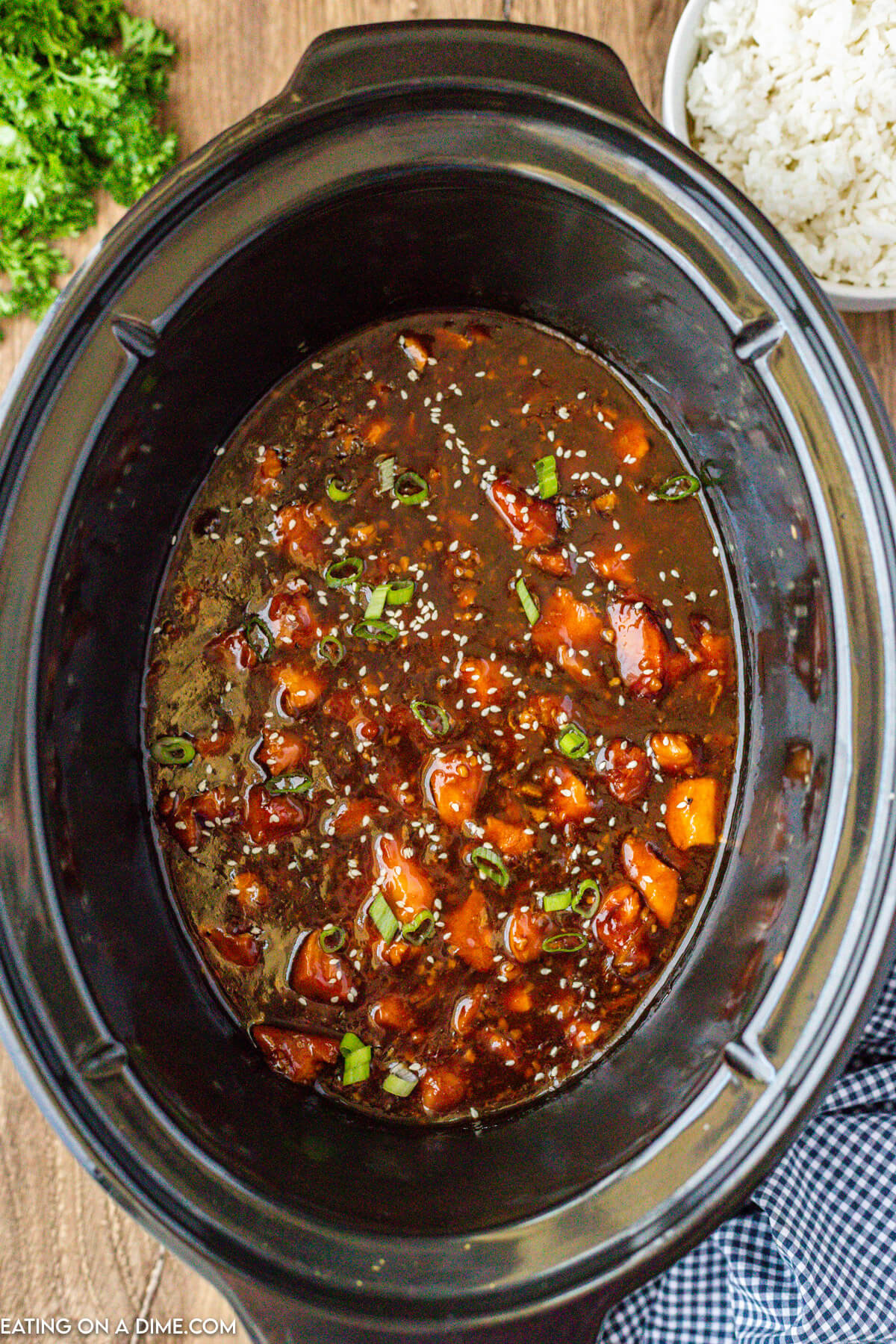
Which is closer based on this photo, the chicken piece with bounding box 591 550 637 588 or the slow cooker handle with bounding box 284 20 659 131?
the slow cooker handle with bounding box 284 20 659 131

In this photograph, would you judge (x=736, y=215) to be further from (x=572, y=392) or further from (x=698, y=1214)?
(x=698, y=1214)

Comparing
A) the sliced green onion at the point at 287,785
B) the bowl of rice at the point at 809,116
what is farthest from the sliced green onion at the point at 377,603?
the bowl of rice at the point at 809,116

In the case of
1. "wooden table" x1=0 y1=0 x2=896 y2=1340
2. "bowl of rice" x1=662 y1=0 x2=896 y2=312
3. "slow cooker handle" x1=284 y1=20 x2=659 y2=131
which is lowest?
"wooden table" x1=0 y1=0 x2=896 y2=1340

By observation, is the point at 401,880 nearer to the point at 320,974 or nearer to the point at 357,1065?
the point at 320,974

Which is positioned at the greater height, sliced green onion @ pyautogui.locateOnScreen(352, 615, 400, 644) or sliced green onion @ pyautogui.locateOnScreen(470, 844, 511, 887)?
sliced green onion @ pyautogui.locateOnScreen(352, 615, 400, 644)

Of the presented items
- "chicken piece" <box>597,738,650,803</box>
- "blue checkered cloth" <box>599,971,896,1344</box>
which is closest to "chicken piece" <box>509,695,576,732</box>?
"chicken piece" <box>597,738,650,803</box>

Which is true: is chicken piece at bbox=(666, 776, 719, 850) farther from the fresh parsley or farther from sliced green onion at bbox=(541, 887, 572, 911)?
the fresh parsley

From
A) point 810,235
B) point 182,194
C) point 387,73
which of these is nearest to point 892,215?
point 810,235
